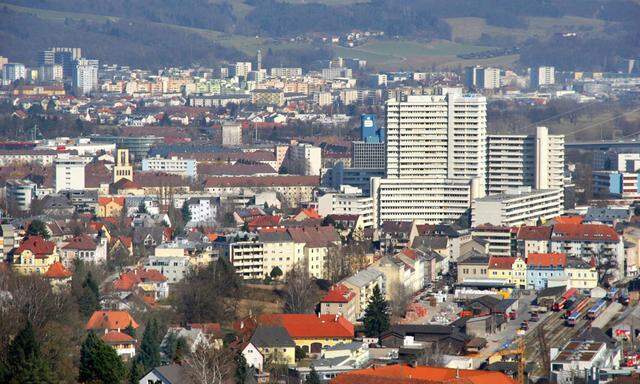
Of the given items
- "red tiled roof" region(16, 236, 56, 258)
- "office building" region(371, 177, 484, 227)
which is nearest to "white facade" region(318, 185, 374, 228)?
"office building" region(371, 177, 484, 227)

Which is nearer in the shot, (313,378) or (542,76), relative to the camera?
(313,378)

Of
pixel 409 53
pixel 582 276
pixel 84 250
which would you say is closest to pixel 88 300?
pixel 84 250

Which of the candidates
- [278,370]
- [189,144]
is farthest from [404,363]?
[189,144]

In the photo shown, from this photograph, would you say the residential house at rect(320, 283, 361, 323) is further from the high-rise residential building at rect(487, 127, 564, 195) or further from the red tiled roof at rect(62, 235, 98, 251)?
the high-rise residential building at rect(487, 127, 564, 195)

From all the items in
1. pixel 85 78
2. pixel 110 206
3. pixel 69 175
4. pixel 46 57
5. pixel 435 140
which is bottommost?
pixel 110 206

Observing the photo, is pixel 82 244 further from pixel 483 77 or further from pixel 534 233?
pixel 483 77
